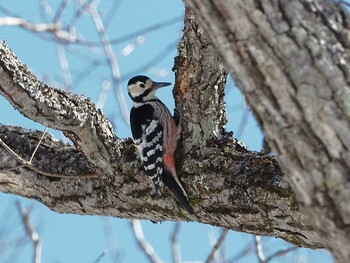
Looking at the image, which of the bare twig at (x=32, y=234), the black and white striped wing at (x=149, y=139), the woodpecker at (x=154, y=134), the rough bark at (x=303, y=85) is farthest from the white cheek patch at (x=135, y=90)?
the rough bark at (x=303, y=85)

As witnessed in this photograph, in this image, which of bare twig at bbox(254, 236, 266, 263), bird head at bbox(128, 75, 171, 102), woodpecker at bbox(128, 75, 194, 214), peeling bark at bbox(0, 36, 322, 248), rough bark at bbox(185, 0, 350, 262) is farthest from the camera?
bird head at bbox(128, 75, 171, 102)

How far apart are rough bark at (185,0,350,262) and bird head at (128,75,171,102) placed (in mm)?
3558

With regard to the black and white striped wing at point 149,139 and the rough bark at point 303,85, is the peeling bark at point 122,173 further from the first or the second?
the rough bark at point 303,85

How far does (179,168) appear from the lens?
3629 millimetres

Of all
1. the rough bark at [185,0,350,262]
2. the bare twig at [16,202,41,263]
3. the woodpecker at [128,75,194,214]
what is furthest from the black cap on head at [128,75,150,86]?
the rough bark at [185,0,350,262]

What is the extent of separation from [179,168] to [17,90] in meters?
0.94

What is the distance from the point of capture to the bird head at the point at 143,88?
205 inches

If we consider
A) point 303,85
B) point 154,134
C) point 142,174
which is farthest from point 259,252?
point 303,85

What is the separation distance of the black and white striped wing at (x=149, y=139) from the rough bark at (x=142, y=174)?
0.21ft

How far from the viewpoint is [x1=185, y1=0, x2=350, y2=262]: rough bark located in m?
1.56

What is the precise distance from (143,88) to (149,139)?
897 mm

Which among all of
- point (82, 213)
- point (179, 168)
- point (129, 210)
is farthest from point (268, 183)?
point (82, 213)

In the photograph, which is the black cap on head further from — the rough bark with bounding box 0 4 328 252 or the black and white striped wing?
the rough bark with bounding box 0 4 328 252

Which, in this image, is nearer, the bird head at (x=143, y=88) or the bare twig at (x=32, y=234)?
the bare twig at (x=32, y=234)
